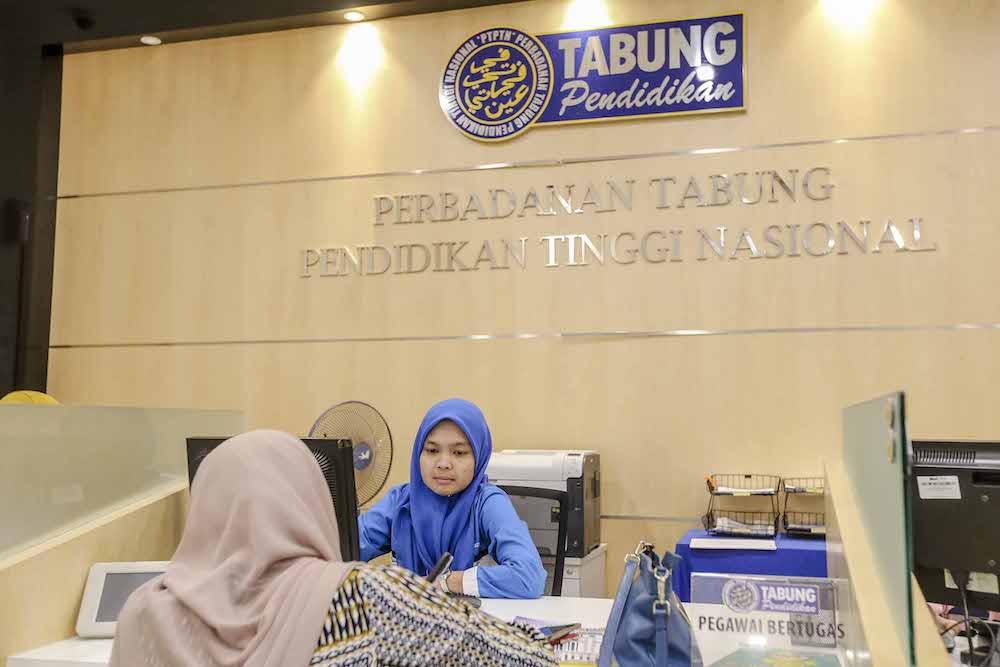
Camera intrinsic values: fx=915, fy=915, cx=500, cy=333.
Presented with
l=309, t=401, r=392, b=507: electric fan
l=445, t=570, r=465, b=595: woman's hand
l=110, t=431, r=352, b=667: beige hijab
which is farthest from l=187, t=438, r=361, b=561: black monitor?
l=309, t=401, r=392, b=507: electric fan

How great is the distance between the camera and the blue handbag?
148 centimetres

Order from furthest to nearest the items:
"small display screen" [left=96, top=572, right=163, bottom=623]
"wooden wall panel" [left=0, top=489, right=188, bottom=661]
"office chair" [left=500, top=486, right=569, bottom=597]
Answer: "office chair" [left=500, top=486, right=569, bottom=597]
"small display screen" [left=96, top=572, right=163, bottom=623]
"wooden wall panel" [left=0, top=489, right=188, bottom=661]

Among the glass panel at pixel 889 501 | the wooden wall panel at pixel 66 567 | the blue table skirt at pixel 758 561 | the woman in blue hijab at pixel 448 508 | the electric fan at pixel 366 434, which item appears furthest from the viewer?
the electric fan at pixel 366 434

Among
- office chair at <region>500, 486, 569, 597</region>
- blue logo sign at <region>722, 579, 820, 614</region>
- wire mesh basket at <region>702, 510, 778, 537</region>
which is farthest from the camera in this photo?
wire mesh basket at <region>702, 510, 778, 537</region>

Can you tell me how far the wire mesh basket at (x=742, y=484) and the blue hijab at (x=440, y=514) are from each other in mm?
1369

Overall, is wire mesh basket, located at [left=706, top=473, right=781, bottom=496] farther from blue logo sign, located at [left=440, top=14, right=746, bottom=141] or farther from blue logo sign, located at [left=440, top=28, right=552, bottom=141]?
blue logo sign, located at [left=440, top=28, right=552, bottom=141]

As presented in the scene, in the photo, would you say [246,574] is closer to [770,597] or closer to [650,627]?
[650,627]

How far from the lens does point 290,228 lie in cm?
468

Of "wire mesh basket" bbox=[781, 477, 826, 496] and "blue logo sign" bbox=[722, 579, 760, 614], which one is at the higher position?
"wire mesh basket" bbox=[781, 477, 826, 496]

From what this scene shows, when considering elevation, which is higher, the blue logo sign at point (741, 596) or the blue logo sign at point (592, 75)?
the blue logo sign at point (592, 75)

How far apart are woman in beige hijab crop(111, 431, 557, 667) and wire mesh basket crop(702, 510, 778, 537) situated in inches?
90.1

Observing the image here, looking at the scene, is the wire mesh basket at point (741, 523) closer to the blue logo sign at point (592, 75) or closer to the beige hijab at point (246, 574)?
the blue logo sign at point (592, 75)

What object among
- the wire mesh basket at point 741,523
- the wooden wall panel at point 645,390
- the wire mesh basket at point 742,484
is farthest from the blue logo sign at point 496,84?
the wire mesh basket at point 741,523

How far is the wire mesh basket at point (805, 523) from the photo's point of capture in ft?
11.9
